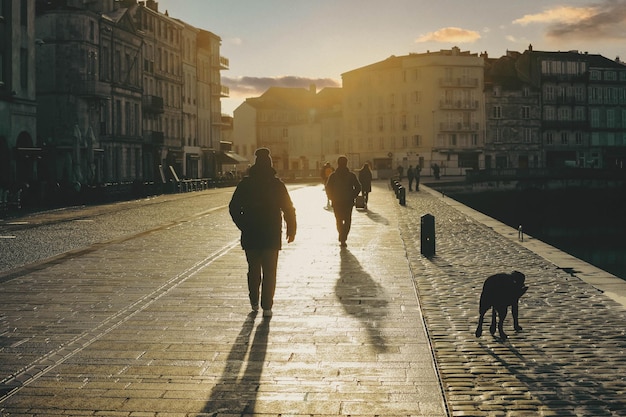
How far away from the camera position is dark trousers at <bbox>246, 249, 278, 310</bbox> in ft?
29.5

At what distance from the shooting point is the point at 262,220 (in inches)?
358

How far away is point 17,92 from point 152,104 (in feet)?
95.1

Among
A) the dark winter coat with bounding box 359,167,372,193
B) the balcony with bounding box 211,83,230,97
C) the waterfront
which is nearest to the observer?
the dark winter coat with bounding box 359,167,372,193

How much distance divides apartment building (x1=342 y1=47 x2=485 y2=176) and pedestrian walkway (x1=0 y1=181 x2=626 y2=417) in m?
84.3

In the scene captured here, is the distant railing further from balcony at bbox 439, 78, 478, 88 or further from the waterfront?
balcony at bbox 439, 78, 478, 88

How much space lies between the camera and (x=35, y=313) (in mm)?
9117

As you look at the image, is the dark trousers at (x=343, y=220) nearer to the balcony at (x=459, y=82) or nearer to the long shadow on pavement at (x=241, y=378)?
the long shadow on pavement at (x=241, y=378)

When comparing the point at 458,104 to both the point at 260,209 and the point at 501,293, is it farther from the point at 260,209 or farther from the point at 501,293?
the point at 501,293

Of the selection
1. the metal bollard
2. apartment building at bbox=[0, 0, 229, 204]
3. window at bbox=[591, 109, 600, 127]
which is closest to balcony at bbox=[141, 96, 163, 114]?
apartment building at bbox=[0, 0, 229, 204]

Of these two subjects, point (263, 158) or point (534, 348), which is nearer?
point (534, 348)

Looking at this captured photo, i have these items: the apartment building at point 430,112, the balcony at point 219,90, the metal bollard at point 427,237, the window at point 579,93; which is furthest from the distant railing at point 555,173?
the metal bollard at point 427,237

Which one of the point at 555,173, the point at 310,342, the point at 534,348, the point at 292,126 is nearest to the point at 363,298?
the point at 310,342

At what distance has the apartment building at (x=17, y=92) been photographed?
126 ft

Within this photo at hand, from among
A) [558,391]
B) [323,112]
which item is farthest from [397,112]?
[558,391]
